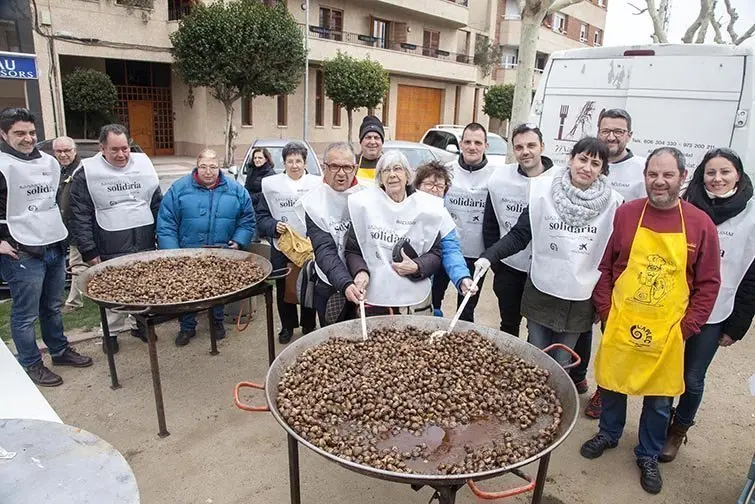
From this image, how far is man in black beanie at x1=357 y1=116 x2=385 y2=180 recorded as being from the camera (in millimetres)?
4805

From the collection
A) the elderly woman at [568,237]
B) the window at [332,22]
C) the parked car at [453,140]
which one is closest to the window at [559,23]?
the window at [332,22]

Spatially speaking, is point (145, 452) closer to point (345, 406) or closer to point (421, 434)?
point (345, 406)

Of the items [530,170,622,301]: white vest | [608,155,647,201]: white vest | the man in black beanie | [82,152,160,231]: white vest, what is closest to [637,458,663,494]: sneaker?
[530,170,622,301]: white vest

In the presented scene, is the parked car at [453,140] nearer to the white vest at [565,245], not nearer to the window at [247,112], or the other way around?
the white vest at [565,245]

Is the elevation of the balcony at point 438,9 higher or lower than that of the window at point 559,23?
lower

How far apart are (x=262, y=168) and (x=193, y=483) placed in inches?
Result: 133

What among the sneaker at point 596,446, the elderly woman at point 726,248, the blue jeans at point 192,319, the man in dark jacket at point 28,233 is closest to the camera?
the elderly woman at point 726,248

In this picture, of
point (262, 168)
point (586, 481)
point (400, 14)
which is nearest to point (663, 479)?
point (586, 481)

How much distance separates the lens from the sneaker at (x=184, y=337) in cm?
522

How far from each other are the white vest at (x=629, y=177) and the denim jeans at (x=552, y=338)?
1.22 metres

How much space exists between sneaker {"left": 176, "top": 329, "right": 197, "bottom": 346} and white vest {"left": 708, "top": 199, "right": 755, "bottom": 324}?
4351 millimetres

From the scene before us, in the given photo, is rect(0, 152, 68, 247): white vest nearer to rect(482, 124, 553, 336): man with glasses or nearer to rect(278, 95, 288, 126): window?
rect(482, 124, 553, 336): man with glasses

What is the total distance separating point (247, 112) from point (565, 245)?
814 inches

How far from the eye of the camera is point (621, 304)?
10.2ft
